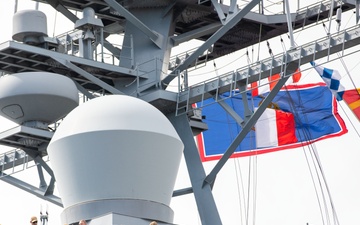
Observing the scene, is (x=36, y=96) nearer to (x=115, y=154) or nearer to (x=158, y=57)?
(x=158, y=57)

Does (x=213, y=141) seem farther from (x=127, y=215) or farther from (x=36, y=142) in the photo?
(x=127, y=215)

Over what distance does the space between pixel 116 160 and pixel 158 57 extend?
51.4 ft

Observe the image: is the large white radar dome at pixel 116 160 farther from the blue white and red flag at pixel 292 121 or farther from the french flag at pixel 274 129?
the french flag at pixel 274 129

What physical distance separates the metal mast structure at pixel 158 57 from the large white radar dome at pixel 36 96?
0.49 meters

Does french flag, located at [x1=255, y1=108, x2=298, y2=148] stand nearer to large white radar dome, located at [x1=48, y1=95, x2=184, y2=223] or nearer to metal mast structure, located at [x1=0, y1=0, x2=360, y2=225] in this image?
metal mast structure, located at [x1=0, y1=0, x2=360, y2=225]

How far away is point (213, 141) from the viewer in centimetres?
5172

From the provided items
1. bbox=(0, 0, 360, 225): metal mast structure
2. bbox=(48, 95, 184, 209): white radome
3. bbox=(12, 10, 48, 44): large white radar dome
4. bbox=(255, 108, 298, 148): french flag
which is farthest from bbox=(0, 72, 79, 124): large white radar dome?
bbox=(255, 108, 298, 148): french flag

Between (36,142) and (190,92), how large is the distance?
4.78m

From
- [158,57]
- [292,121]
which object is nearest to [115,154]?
[158,57]

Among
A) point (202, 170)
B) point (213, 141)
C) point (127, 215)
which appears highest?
point (213, 141)

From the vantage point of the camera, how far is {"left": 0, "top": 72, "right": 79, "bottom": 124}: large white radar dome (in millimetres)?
39344

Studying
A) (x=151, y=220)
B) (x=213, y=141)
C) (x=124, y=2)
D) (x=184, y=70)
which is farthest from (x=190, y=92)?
(x=151, y=220)

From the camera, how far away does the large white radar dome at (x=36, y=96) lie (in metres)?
39.3

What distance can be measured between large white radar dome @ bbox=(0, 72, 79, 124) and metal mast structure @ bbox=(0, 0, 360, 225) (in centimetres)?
49
